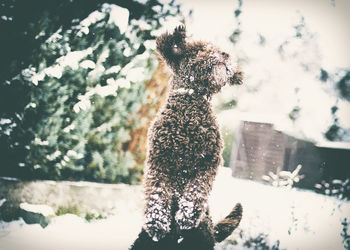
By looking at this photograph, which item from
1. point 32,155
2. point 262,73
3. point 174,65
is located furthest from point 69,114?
point 262,73

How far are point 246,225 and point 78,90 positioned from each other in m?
1.75

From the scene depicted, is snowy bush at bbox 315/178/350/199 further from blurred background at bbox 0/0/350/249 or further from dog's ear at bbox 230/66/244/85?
dog's ear at bbox 230/66/244/85

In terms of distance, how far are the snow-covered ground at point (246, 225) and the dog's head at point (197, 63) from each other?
57cm

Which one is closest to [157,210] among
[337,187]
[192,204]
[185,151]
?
[192,204]

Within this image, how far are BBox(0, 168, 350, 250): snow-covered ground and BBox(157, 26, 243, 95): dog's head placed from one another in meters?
0.57

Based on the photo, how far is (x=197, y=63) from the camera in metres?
1.12

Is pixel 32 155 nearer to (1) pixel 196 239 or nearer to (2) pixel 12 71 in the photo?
(2) pixel 12 71

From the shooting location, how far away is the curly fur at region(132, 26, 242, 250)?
1057 millimetres

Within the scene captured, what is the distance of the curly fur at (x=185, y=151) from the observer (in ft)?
3.47

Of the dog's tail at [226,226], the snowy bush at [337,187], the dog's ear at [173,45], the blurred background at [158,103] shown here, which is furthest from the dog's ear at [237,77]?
the snowy bush at [337,187]

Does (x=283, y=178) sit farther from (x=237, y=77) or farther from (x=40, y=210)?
(x=40, y=210)

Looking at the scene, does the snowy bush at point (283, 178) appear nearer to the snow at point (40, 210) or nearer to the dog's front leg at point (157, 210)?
the dog's front leg at point (157, 210)

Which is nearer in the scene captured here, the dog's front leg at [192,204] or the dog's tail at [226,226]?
the dog's front leg at [192,204]

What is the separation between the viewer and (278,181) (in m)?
2.03
